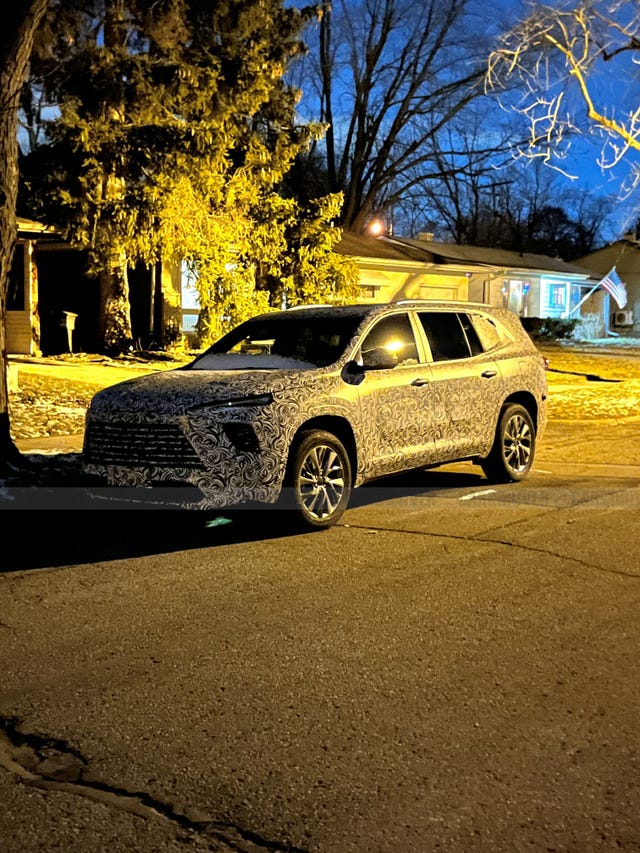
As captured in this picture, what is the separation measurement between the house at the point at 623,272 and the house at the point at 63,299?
28.6m

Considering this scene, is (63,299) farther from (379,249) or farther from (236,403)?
(236,403)

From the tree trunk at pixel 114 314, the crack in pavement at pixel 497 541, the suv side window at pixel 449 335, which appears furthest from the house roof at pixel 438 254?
the crack in pavement at pixel 497 541

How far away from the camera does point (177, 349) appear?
25.0 m

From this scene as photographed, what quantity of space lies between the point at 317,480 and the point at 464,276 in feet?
105

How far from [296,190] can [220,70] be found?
28.1 meters

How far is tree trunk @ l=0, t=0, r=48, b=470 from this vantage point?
10.2m

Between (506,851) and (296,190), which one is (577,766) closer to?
(506,851)

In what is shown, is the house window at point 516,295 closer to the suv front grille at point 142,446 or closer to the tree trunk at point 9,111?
the tree trunk at point 9,111

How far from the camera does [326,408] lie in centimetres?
790

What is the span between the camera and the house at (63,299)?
79.0ft

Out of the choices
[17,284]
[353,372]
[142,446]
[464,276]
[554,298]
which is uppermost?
[464,276]

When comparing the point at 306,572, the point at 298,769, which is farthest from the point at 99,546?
the point at 298,769

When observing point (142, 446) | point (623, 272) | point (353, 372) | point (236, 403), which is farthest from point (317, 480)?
point (623, 272)

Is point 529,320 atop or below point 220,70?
below
